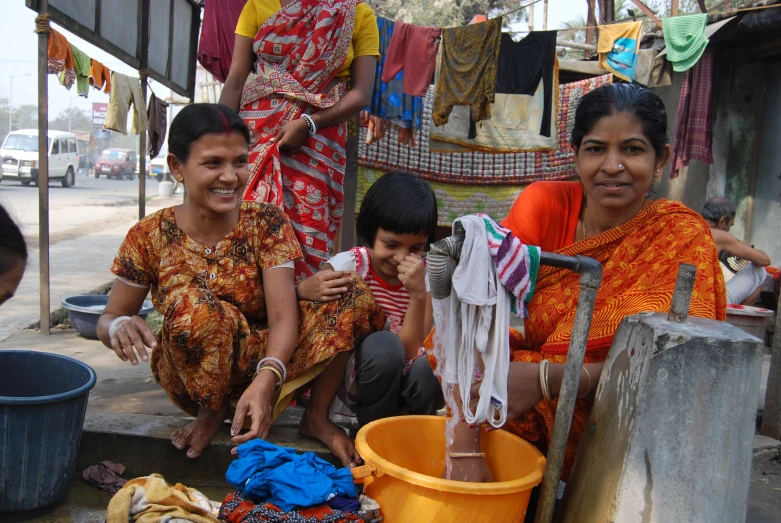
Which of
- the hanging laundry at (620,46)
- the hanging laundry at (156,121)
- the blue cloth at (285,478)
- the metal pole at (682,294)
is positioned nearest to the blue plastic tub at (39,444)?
the blue cloth at (285,478)

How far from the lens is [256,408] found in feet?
6.73

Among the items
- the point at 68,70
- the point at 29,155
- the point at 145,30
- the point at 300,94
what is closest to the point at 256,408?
the point at 300,94

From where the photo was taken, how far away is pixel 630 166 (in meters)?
2.03

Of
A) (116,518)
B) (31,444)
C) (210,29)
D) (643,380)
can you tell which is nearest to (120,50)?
(210,29)

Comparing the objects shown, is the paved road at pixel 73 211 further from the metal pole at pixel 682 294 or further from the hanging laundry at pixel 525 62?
the metal pole at pixel 682 294

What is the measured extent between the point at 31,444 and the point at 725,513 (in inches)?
73.4

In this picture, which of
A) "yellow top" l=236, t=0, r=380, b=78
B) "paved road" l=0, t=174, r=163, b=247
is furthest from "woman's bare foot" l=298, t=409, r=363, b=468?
"paved road" l=0, t=174, r=163, b=247

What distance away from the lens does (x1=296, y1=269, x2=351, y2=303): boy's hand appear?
2.41 m

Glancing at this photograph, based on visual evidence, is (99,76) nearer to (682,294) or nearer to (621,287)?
(621,287)

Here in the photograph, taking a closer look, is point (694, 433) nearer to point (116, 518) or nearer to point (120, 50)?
point (116, 518)

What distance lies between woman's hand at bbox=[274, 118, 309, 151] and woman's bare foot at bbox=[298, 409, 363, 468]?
4.11 feet

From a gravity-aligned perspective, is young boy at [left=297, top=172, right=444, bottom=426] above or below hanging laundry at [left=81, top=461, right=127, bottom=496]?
above

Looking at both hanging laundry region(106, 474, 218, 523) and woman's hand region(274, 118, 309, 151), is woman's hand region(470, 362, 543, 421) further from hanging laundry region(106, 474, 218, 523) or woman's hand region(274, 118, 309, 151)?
woman's hand region(274, 118, 309, 151)

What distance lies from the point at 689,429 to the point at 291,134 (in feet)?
7.01
